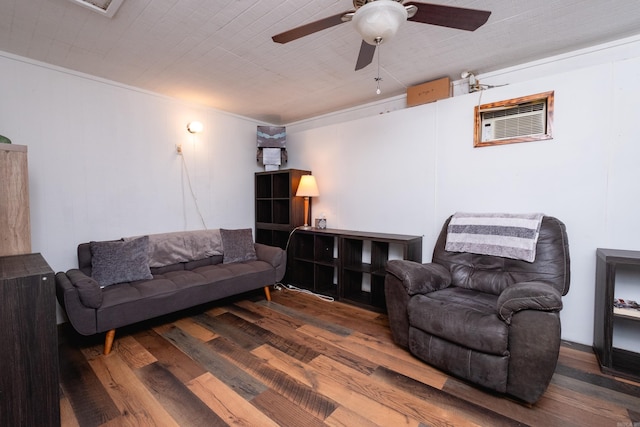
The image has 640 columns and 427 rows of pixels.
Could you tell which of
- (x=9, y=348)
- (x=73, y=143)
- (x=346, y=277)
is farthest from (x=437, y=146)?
(x=73, y=143)

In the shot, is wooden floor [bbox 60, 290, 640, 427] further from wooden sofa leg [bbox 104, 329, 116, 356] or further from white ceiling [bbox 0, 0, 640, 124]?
white ceiling [bbox 0, 0, 640, 124]

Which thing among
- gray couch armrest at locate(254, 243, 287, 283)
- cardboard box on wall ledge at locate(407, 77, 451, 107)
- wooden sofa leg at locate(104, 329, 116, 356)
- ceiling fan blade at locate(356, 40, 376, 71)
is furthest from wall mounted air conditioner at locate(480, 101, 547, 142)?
wooden sofa leg at locate(104, 329, 116, 356)

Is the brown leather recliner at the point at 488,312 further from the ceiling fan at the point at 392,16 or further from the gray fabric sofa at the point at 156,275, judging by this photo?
the gray fabric sofa at the point at 156,275

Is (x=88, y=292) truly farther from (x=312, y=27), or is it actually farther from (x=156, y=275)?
(x=312, y=27)

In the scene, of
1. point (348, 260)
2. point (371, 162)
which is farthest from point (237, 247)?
point (371, 162)

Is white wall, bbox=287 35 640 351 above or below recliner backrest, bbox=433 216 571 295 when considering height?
above

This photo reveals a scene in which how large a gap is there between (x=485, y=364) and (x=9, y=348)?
235 cm

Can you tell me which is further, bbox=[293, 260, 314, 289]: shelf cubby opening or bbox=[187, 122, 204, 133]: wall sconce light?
bbox=[293, 260, 314, 289]: shelf cubby opening

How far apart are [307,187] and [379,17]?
243 cm

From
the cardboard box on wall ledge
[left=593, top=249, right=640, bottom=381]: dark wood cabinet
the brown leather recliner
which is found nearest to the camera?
the brown leather recliner

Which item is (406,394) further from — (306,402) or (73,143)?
(73,143)

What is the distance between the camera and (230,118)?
3865 millimetres

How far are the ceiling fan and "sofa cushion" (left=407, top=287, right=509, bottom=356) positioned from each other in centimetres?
160

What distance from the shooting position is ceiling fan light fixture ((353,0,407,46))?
4.08 feet
